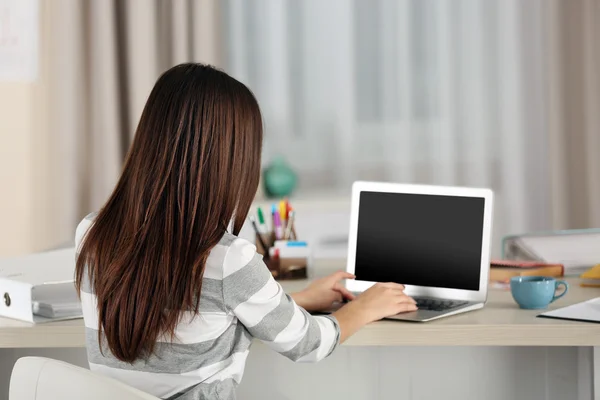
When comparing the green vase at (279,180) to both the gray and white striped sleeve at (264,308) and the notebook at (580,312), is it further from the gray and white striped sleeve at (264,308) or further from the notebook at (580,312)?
the gray and white striped sleeve at (264,308)

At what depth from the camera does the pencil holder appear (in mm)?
1871

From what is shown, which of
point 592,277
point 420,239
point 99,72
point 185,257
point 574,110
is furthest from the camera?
point 574,110

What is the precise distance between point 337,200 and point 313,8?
0.83 m

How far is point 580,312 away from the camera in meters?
1.46

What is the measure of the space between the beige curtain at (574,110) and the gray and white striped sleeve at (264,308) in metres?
2.51

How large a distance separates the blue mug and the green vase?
1995mm

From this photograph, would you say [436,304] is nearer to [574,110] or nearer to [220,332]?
[220,332]

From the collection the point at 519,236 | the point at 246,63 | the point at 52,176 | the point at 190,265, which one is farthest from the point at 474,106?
the point at 190,265

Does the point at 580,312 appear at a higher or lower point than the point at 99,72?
lower

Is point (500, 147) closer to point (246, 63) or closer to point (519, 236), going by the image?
point (246, 63)

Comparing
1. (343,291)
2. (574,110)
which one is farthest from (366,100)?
(343,291)

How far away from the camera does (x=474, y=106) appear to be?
358 cm

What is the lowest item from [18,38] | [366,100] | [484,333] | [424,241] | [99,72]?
[484,333]

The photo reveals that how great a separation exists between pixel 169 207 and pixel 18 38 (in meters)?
2.60
